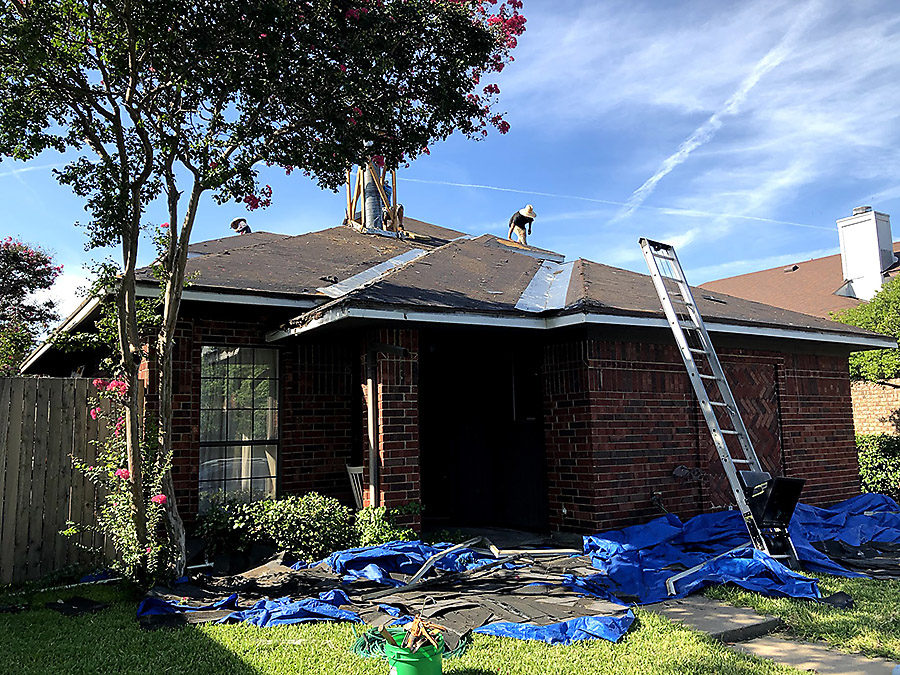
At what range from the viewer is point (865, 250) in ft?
79.6

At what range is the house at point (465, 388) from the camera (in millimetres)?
8016

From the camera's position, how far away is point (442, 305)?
25.7ft

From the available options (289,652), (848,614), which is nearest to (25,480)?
(289,652)

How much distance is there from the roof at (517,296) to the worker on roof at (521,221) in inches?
132

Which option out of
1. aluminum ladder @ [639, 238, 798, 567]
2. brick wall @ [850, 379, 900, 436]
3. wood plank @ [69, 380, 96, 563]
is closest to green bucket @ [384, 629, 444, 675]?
aluminum ladder @ [639, 238, 798, 567]

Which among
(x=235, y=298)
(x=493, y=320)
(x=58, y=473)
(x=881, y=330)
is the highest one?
(x=881, y=330)

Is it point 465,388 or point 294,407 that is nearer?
point 294,407

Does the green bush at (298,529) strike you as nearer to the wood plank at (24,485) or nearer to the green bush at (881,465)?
the wood plank at (24,485)

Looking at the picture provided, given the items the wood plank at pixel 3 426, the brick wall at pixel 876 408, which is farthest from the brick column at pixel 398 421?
the brick wall at pixel 876 408

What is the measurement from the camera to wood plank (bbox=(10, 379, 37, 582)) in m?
6.86

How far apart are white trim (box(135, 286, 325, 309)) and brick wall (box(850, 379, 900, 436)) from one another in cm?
1686

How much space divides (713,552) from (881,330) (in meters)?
10.8

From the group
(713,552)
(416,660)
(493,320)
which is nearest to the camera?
(416,660)

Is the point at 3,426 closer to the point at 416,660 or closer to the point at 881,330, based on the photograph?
the point at 416,660
